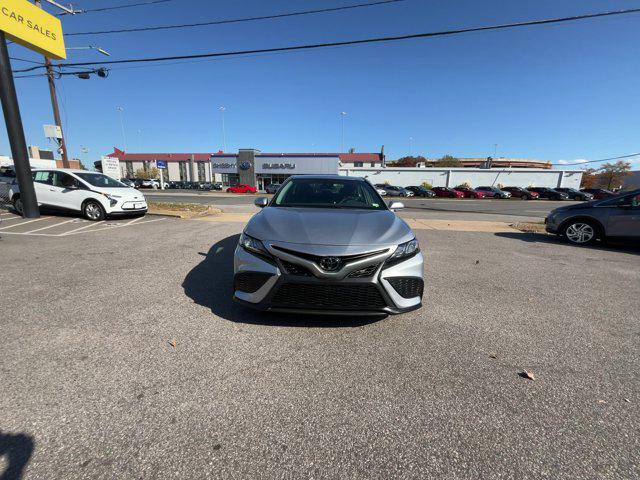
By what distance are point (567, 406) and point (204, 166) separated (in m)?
97.7

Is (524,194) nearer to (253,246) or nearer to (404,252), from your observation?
(404,252)

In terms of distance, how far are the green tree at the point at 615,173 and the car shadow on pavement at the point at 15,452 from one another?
96.6 m

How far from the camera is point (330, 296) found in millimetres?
2461

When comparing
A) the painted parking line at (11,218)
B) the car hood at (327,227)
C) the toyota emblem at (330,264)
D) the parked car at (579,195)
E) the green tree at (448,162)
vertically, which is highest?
the green tree at (448,162)

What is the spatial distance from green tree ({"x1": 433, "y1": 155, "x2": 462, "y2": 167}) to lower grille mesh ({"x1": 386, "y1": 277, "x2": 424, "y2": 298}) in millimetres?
100486

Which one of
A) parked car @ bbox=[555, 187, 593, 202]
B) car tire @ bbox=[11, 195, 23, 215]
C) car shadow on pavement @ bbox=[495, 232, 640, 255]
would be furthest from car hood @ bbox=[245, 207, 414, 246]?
parked car @ bbox=[555, 187, 593, 202]

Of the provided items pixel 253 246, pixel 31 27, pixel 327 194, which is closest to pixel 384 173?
pixel 31 27

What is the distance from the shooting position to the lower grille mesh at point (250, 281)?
2.54 metres

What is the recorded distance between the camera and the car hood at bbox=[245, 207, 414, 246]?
260cm

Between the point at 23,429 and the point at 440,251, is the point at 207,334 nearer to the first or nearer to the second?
the point at 23,429

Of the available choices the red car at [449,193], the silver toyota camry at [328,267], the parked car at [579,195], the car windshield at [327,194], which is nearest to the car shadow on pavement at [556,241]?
the car windshield at [327,194]

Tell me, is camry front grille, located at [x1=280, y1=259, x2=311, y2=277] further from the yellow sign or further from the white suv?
the yellow sign

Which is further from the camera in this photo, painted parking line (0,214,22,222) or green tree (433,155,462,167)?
green tree (433,155,462,167)

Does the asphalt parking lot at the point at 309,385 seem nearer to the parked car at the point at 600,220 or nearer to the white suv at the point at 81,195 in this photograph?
the parked car at the point at 600,220
